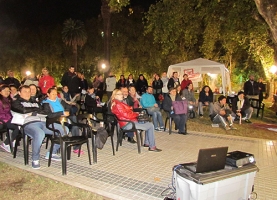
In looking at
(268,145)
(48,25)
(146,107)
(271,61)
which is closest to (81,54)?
(48,25)

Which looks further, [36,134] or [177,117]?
[177,117]

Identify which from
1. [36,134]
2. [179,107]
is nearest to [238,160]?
[36,134]

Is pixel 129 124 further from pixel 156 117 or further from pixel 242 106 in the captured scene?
pixel 242 106

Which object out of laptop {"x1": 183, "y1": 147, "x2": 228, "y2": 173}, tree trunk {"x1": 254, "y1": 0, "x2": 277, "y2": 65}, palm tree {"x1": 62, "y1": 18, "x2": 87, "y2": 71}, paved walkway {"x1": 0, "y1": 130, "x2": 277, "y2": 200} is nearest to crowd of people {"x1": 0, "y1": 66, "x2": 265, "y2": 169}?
paved walkway {"x1": 0, "y1": 130, "x2": 277, "y2": 200}

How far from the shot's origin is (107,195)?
407 centimetres

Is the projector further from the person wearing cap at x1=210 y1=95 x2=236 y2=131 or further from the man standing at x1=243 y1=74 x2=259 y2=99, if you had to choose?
the man standing at x1=243 y1=74 x2=259 y2=99

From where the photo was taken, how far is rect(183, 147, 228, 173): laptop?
10.6 ft

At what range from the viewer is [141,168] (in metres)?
5.21

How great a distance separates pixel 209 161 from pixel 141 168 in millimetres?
2131

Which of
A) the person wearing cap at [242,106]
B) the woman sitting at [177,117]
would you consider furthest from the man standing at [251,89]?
the woman sitting at [177,117]

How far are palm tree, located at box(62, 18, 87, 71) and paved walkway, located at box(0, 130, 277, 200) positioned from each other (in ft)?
82.4

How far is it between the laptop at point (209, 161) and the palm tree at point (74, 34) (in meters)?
28.1

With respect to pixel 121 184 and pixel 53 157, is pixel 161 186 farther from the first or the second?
pixel 53 157

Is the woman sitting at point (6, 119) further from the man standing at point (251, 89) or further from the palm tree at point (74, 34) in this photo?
the palm tree at point (74, 34)
